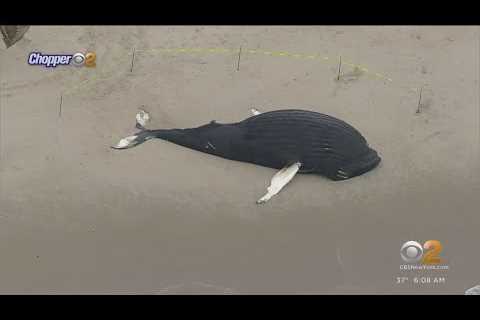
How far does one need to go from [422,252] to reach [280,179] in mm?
5919

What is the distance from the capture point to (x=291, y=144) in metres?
33.1

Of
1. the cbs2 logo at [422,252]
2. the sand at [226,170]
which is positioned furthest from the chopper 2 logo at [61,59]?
the cbs2 logo at [422,252]

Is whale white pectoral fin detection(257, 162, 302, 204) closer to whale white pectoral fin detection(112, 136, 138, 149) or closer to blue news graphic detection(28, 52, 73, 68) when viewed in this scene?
whale white pectoral fin detection(112, 136, 138, 149)

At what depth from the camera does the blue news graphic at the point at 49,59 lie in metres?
37.9

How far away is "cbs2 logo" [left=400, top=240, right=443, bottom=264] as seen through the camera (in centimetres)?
2997

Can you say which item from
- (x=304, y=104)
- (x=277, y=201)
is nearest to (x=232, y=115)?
(x=304, y=104)

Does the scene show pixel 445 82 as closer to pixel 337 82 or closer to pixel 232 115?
pixel 337 82

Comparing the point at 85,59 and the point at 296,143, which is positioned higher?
the point at 85,59

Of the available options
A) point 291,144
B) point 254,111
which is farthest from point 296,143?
point 254,111

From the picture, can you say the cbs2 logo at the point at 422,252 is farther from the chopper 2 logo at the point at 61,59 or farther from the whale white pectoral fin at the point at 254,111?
the chopper 2 logo at the point at 61,59

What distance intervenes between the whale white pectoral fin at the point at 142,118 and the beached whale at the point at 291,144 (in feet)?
3.46

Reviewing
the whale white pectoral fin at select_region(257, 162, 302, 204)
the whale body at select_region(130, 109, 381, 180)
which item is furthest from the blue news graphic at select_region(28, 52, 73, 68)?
the whale white pectoral fin at select_region(257, 162, 302, 204)

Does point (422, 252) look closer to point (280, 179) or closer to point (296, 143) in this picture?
point (280, 179)

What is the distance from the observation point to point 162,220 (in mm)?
31359
